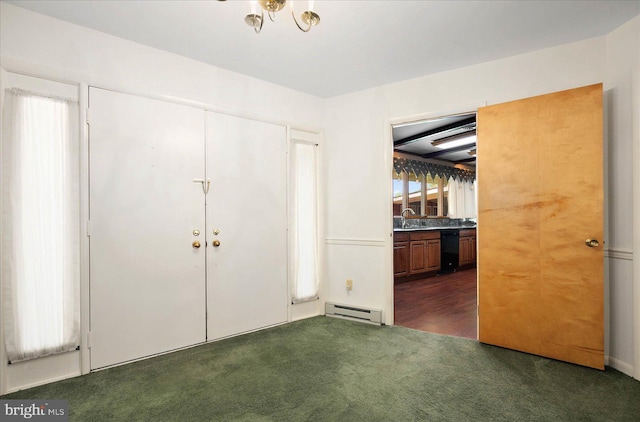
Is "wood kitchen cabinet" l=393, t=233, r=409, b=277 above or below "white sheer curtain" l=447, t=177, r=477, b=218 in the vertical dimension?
below

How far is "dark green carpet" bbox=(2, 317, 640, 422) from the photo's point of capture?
6.82ft

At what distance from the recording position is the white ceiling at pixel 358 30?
2.41m

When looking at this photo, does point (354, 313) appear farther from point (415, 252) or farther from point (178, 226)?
point (415, 252)

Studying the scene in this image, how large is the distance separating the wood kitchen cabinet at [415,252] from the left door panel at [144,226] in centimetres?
383

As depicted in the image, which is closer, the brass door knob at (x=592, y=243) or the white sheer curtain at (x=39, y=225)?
the white sheer curtain at (x=39, y=225)

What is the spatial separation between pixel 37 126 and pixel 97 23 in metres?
0.89

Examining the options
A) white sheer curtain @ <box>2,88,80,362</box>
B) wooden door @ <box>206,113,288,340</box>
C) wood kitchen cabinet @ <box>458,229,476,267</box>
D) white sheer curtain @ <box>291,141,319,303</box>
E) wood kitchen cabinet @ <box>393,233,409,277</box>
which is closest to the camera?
white sheer curtain @ <box>2,88,80,362</box>

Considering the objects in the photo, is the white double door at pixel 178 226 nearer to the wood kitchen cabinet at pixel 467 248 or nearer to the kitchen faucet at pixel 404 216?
the kitchen faucet at pixel 404 216

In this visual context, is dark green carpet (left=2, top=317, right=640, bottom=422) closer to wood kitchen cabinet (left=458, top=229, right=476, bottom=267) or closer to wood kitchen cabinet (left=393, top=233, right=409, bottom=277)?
wood kitchen cabinet (left=393, top=233, right=409, bottom=277)

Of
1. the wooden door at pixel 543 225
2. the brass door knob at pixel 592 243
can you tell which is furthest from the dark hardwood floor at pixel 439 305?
the brass door knob at pixel 592 243

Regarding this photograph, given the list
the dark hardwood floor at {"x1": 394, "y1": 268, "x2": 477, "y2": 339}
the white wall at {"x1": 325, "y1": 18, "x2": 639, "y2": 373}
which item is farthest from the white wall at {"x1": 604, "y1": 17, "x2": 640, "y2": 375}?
the dark hardwood floor at {"x1": 394, "y1": 268, "x2": 477, "y2": 339}

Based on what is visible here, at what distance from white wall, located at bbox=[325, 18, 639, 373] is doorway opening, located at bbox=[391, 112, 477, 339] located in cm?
80

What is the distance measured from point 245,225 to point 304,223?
813 mm

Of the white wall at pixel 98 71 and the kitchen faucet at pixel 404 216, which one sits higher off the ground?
the white wall at pixel 98 71
